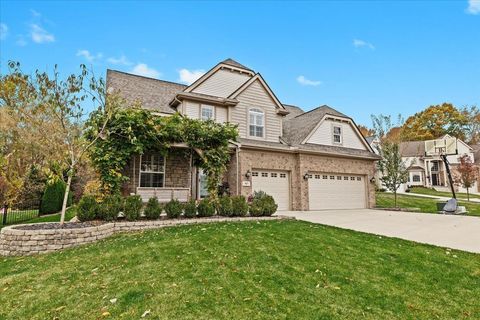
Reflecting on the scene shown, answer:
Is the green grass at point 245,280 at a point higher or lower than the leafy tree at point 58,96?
lower

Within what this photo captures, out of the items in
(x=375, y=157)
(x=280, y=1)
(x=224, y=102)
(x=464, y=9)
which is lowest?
(x=375, y=157)

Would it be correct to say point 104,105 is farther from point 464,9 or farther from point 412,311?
point 464,9

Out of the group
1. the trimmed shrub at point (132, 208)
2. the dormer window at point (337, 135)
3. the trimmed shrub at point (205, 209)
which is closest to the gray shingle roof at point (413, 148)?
the dormer window at point (337, 135)

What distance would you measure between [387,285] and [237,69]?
13762mm

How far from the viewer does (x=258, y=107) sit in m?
15.2

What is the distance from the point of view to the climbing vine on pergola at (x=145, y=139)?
30.9ft

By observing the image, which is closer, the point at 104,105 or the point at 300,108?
the point at 104,105

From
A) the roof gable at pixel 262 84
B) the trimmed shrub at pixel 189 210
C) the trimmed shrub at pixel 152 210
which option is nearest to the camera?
the trimmed shrub at pixel 152 210

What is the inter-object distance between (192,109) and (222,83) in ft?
8.32

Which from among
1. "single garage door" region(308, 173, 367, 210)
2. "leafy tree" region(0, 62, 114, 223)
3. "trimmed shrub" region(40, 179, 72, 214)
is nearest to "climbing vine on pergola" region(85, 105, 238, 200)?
"leafy tree" region(0, 62, 114, 223)

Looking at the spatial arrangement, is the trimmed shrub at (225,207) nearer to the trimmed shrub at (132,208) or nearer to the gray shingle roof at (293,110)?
the trimmed shrub at (132,208)

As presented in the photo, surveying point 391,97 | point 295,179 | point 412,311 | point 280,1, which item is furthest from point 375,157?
point 412,311

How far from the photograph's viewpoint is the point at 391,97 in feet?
77.9

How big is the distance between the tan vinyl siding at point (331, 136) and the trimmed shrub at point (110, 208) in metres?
10.9
